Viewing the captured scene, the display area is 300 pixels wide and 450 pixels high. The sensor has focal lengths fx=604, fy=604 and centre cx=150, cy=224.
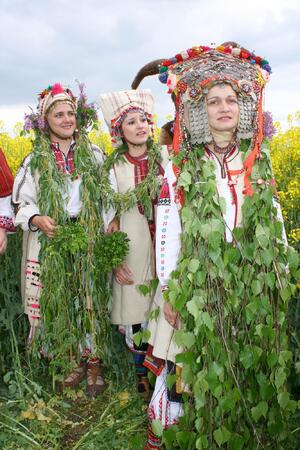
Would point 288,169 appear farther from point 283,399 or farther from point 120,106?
point 283,399

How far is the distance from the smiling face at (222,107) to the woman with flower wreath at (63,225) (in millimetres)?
1200

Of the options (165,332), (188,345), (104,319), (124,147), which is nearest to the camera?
(188,345)

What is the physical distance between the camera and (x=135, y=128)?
11.8 ft

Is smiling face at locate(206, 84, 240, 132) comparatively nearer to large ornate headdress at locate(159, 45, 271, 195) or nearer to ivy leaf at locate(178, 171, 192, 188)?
large ornate headdress at locate(159, 45, 271, 195)

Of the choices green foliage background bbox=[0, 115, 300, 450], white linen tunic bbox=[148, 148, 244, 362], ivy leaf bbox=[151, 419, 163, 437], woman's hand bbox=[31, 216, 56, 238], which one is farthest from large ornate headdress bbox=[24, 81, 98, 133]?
ivy leaf bbox=[151, 419, 163, 437]

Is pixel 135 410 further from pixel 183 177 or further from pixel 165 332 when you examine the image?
pixel 183 177

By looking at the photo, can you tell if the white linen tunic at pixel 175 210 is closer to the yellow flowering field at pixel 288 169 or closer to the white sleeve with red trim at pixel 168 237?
the white sleeve with red trim at pixel 168 237

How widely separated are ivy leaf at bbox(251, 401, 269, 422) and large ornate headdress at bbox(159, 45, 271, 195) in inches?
39.7

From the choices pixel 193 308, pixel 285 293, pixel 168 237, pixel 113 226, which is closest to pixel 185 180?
pixel 168 237

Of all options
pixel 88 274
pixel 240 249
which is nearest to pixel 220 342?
pixel 240 249

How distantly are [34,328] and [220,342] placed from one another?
1.71 m

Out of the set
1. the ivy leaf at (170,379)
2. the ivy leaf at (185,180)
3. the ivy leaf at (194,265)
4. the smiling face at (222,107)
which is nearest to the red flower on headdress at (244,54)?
the smiling face at (222,107)

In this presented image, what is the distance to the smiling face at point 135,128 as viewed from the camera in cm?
361

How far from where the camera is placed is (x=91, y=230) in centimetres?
387
